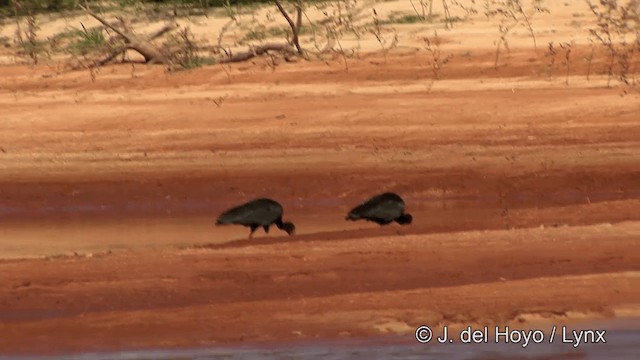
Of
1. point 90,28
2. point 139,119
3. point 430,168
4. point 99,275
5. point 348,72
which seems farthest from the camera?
point 90,28

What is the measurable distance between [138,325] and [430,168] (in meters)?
5.09

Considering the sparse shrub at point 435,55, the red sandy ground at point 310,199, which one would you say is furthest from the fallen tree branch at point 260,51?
the sparse shrub at point 435,55

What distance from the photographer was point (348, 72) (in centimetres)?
1602

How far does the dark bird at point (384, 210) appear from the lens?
941cm

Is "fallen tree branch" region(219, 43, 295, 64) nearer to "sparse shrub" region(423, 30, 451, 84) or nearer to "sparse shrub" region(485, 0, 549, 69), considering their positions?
"sparse shrub" region(423, 30, 451, 84)

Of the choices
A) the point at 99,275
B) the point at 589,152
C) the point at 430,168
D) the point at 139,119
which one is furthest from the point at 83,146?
the point at 99,275

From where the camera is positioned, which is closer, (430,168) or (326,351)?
(326,351)

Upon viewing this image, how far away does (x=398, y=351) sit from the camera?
21.2ft

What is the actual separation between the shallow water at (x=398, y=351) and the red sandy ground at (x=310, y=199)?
15 cm

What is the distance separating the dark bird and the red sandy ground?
72mm

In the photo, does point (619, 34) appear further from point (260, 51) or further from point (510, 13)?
point (260, 51)

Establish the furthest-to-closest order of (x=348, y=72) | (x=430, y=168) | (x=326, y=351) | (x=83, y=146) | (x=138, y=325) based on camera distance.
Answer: (x=348, y=72) < (x=83, y=146) < (x=430, y=168) < (x=138, y=325) < (x=326, y=351)

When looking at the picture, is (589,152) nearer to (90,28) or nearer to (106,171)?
(106,171)

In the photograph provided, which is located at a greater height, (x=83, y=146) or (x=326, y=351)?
(x=326, y=351)
